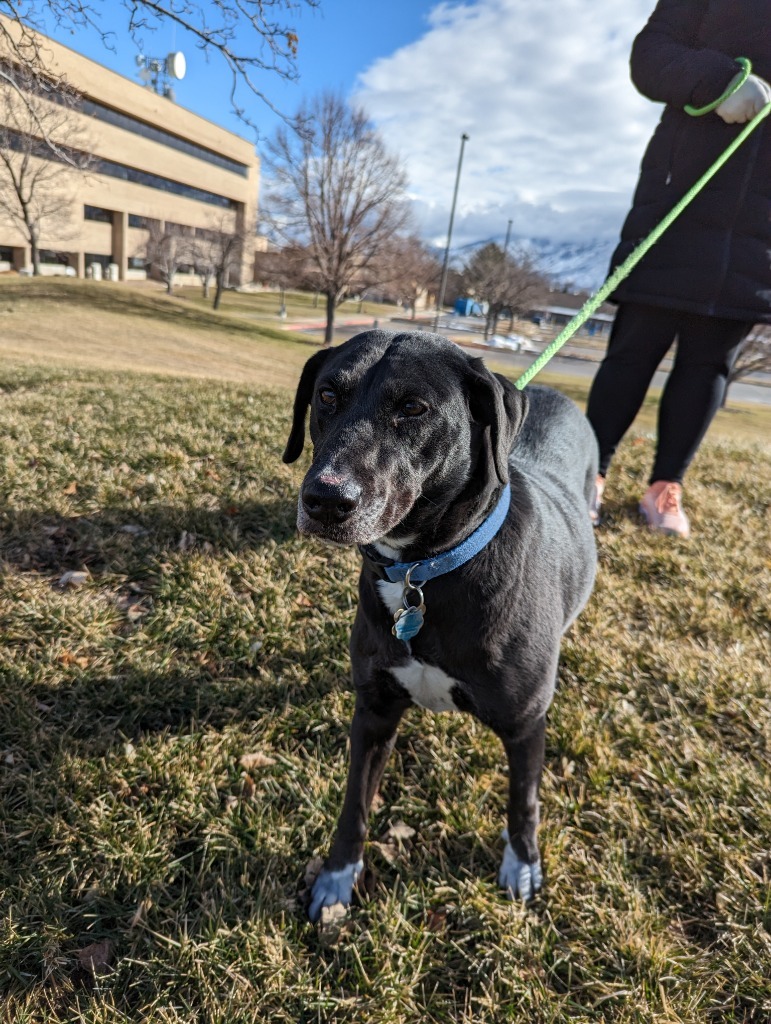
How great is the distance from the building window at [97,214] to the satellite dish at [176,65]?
150 ft

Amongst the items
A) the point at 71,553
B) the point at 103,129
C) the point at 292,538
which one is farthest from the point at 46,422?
the point at 103,129

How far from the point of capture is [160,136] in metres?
48.9

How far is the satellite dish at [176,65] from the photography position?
6906 mm

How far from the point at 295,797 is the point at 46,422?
165 inches

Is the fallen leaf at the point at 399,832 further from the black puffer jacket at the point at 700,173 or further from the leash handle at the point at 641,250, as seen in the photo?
the black puffer jacket at the point at 700,173

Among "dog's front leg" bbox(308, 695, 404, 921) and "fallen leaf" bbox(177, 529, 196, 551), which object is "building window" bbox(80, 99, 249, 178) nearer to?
"fallen leaf" bbox(177, 529, 196, 551)

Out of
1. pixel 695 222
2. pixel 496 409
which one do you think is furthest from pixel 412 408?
pixel 695 222

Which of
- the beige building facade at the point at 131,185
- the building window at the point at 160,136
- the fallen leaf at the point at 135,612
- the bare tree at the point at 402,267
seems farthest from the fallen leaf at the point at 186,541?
the building window at the point at 160,136

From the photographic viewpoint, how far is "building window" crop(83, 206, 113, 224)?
45431mm

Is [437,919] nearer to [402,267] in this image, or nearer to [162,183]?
[402,267]

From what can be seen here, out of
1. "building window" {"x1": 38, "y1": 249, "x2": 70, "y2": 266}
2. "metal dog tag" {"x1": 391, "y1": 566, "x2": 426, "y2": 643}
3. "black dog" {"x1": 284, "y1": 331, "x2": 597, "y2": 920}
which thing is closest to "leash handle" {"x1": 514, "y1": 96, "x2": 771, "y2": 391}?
"black dog" {"x1": 284, "y1": 331, "x2": 597, "y2": 920}

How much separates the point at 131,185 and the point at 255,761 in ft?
183

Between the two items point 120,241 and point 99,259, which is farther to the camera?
point 99,259

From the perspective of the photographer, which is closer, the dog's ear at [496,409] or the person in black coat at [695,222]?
the dog's ear at [496,409]
